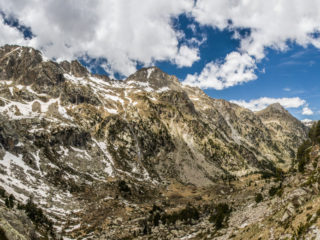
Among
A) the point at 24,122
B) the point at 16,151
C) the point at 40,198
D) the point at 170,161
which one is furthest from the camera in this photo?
the point at 170,161

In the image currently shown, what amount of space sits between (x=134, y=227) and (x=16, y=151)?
8494 cm

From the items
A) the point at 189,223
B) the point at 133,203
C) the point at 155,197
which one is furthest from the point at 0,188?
the point at 155,197

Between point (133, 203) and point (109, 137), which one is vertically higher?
point (109, 137)

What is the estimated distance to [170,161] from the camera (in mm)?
195625

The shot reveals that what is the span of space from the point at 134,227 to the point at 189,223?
16.6 metres

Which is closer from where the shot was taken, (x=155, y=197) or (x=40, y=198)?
(x=40, y=198)

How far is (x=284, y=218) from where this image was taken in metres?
28.5

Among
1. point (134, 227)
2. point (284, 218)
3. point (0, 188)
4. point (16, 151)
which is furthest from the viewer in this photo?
point (16, 151)

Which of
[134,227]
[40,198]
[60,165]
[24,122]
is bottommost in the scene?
[134,227]

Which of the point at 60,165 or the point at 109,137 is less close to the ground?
the point at 109,137

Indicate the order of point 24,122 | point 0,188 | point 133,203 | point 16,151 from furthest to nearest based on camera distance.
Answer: point 24,122, point 16,151, point 133,203, point 0,188

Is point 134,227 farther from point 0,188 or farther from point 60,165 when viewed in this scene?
point 60,165

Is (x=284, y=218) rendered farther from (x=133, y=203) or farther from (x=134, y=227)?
(x=133, y=203)

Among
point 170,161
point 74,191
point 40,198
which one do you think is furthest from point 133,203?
point 170,161
